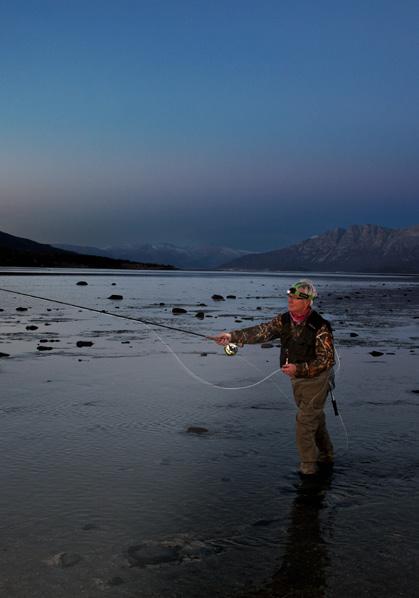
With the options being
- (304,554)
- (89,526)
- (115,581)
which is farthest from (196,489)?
(115,581)

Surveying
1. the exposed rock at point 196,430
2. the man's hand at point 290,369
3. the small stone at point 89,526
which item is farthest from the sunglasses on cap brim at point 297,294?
the small stone at point 89,526

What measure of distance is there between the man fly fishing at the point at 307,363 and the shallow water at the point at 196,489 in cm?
47

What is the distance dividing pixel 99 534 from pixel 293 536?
72.2 inches

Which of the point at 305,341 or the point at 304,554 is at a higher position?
the point at 305,341

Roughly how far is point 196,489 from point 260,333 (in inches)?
88.3

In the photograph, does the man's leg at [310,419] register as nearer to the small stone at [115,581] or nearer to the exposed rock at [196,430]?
the exposed rock at [196,430]

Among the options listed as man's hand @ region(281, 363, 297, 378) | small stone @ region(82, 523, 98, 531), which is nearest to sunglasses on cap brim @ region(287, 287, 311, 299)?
man's hand @ region(281, 363, 297, 378)

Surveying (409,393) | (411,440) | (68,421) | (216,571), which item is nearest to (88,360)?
(68,421)

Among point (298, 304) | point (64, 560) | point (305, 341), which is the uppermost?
point (298, 304)

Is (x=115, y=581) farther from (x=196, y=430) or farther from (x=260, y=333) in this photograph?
(x=196, y=430)

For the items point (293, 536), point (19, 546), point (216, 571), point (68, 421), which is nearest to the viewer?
point (216, 571)

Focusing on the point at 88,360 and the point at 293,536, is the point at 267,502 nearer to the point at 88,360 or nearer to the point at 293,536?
the point at 293,536

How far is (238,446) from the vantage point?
8898mm

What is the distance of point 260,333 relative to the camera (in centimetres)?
834
